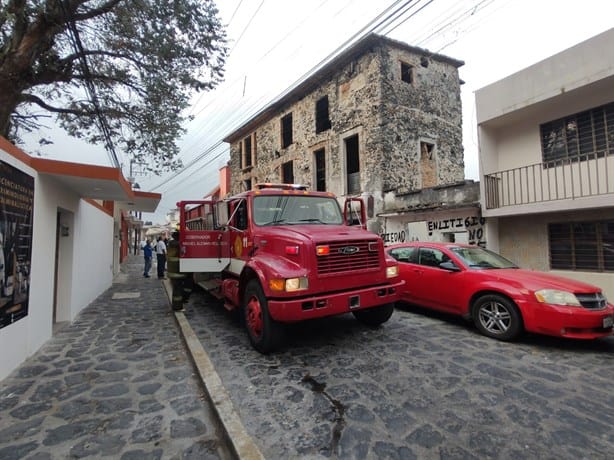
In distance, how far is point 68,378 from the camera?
389 cm

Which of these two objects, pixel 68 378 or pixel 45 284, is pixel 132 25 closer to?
pixel 45 284

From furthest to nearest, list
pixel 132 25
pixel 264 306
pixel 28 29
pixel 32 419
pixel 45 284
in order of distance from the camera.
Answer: pixel 132 25 < pixel 28 29 < pixel 45 284 < pixel 264 306 < pixel 32 419

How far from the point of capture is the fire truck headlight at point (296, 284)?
404 centimetres

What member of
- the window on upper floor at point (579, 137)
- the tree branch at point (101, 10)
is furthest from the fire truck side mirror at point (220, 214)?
the window on upper floor at point (579, 137)

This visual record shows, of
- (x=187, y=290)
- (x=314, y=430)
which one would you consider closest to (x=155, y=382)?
(x=314, y=430)

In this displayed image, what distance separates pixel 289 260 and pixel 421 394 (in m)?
2.19

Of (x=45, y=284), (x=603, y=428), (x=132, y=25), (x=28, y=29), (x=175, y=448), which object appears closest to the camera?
(x=175, y=448)

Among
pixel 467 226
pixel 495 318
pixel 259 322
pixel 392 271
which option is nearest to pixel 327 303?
pixel 259 322

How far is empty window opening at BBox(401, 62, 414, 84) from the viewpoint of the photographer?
543 inches

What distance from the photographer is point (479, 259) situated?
6.03 m

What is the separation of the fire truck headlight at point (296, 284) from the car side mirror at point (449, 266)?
319 cm

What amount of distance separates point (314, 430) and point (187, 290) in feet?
18.7

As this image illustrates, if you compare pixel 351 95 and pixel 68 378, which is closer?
pixel 68 378

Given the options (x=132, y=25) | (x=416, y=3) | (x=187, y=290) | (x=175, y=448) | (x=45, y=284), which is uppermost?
(x=132, y=25)
